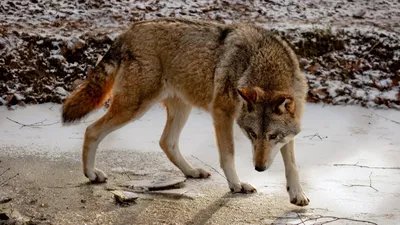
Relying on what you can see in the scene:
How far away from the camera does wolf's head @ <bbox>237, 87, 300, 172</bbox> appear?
17.1 ft

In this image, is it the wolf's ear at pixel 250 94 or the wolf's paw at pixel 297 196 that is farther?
the wolf's paw at pixel 297 196

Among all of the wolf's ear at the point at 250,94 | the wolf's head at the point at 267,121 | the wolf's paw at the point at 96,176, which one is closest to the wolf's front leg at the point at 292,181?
the wolf's head at the point at 267,121

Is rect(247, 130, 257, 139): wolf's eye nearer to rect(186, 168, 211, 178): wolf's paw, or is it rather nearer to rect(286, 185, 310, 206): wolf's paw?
rect(286, 185, 310, 206): wolf's paw

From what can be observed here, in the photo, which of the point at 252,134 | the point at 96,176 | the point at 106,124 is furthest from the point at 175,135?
the point at 252,134

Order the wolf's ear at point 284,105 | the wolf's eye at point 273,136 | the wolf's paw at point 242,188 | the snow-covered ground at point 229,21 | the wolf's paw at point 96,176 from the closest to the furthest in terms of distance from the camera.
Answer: the wolf's ear at point 284,105 < the wolf's eye at point 273,136 < the wolf's paw at point 242,188 < the wolf's paw at point 96,176 < the snow-covered ground at point 229,21

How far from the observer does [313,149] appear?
23.6 feet

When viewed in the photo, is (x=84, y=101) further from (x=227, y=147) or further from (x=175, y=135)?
(x=227, y=147)

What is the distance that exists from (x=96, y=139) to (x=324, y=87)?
4.22 meters

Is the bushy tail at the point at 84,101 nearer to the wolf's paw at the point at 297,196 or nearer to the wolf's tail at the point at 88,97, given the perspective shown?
the wolf's tail at the point at 88,97

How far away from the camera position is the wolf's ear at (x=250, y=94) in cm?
519

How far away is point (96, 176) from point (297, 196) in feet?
6.41

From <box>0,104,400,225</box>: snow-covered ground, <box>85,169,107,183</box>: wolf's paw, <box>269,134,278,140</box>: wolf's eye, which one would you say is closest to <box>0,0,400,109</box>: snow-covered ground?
<box>0,104,400,225</box>: snow-covered ground

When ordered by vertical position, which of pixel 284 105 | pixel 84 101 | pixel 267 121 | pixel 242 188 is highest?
pixel 284 105

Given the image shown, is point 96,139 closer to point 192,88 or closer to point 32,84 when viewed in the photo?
point 192,88
